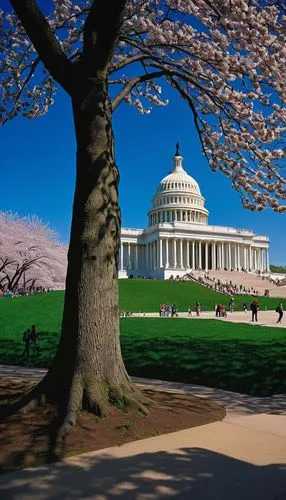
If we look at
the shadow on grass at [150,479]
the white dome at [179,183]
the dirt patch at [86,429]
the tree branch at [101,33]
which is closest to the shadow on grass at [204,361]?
the dirt patch at [86,429]

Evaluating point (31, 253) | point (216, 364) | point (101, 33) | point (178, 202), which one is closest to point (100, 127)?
point (101, 33)

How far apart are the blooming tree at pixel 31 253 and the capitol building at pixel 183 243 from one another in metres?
30.0

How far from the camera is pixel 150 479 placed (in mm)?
4504

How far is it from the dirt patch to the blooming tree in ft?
176

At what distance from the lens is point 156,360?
543 inches

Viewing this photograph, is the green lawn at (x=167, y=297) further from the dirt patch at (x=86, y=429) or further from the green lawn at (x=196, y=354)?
the dirt patch at (x=86, y=429)

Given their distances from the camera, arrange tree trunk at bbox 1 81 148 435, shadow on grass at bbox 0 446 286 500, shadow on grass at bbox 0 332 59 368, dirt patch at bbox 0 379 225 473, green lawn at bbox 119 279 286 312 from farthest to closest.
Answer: green lawn at bbox 119 279 286 312 < shadow on grass at bbox 0 332 59 368 < tree trunk at bbox 1 81 148 435 < dirt patch at bbox 0 379 225 473 < shadow on grass at bbox 0 446 286 500

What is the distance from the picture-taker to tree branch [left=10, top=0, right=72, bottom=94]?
690 cm

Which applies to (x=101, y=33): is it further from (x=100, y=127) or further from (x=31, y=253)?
(x=31, y=253)

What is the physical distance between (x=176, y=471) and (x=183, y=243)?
332 feet

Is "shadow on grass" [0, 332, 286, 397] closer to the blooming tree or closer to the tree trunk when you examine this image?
the tree trunk

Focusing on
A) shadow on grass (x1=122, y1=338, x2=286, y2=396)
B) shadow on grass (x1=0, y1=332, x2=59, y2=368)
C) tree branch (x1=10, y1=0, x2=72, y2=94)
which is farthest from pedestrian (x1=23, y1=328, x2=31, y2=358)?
tree branch (x1=10, y1=0, x2=72, y2=94)

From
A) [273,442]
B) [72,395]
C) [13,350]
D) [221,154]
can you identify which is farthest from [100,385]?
[13,350]

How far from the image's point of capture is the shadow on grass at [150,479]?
4188mm
